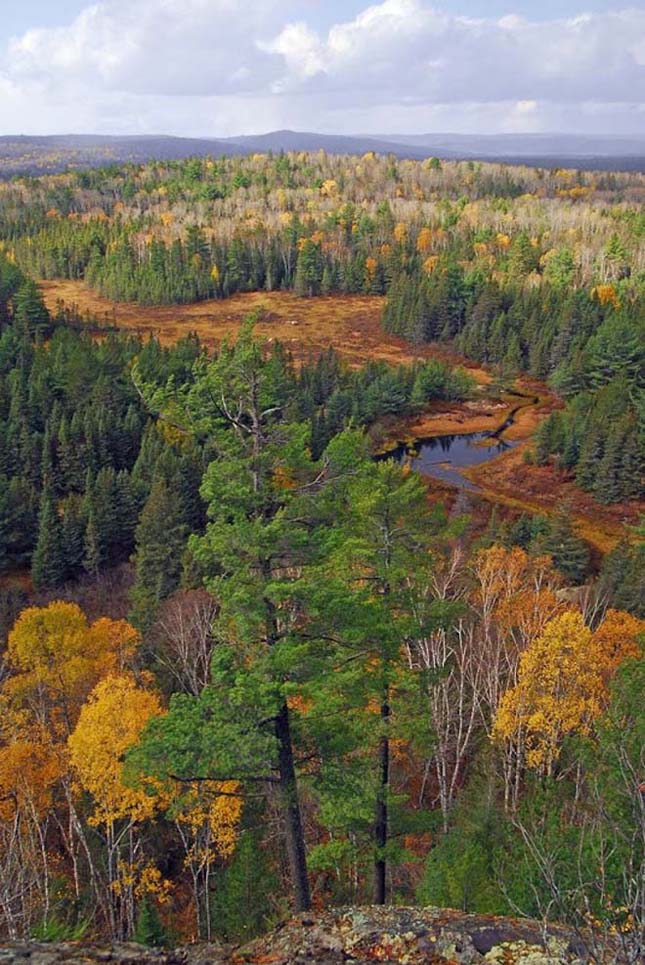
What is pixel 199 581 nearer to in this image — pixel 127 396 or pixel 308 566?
pixel 308 566

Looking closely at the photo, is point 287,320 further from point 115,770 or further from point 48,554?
point 115,770

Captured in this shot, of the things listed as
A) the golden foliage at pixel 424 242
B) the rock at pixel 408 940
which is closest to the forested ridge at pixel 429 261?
the golden foliage at pixel 424 242

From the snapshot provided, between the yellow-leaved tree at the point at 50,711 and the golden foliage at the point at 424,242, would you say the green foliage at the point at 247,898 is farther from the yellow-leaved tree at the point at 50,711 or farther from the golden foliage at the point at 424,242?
the golden foliage at the point at 424,242

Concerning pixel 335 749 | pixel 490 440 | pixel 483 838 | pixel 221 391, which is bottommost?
pixel 490 440

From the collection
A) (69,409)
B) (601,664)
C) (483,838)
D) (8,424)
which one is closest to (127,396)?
(69,409)

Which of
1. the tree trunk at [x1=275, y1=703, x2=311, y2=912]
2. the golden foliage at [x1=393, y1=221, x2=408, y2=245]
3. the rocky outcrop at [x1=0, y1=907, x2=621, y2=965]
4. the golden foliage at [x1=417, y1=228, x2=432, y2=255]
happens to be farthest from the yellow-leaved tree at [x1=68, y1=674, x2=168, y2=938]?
the golden foliage at [x1=393, y1=221, x2=408, y2=245]
